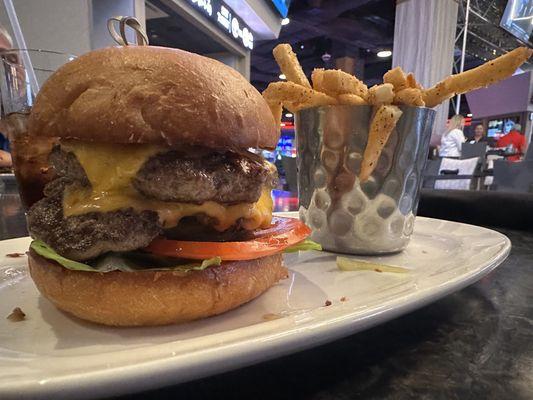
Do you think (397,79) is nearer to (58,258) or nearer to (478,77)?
(478,77)

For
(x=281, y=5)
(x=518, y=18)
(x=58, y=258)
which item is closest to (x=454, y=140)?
(x=518, y=18)

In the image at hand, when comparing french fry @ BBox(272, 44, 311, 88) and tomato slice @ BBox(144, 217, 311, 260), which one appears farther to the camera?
french fry @ BBox(272, 44, 311, 88)

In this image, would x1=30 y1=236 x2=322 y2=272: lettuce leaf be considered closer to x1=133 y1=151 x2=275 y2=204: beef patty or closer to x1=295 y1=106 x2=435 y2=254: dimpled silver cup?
x1=133 y1=151 x2=275 y2=204: beef patty

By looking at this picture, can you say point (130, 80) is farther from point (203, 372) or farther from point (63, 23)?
point (63, 23)

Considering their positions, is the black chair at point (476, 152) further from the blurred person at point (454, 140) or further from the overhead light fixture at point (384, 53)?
the overhead light fixture at point (384, 53)

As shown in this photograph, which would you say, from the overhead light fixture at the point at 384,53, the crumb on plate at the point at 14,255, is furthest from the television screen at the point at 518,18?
the crumb on plate at the point at 14,255

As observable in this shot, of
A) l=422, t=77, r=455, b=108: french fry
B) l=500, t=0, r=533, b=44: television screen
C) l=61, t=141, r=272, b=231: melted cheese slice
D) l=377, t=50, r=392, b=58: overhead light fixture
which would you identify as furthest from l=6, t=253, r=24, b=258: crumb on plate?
l=377, t=50, r=392, b=58: overhead light fixture

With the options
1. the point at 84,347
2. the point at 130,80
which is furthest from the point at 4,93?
the point at 84,347
